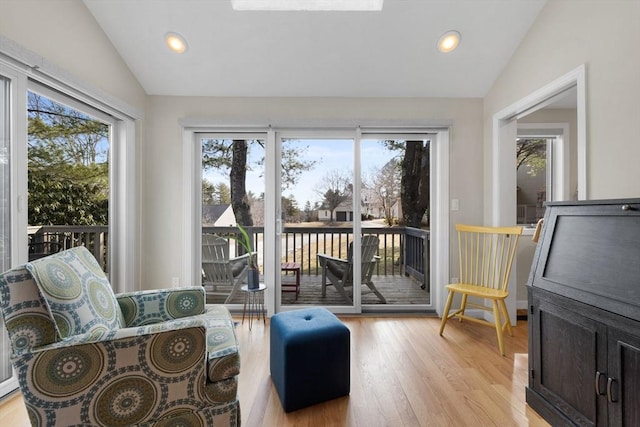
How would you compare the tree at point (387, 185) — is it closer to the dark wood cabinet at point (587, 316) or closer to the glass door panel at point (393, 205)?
the glass door panel at point (393, 205)

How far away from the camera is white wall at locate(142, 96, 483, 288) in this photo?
3143 millimetres

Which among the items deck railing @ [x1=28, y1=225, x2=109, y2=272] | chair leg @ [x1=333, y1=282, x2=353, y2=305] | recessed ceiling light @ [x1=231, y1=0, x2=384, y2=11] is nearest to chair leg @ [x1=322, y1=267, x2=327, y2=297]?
chair leg @ [x1=333, y1=282, x2=353, y2=305]

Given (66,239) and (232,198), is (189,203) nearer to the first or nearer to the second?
(232,198)

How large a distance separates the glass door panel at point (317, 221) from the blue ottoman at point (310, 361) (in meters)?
1.42

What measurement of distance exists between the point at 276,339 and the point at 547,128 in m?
3.68

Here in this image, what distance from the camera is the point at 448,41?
104 inches

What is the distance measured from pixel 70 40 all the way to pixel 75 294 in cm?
193

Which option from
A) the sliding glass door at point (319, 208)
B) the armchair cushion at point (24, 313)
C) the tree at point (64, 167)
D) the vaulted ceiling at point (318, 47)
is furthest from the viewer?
the sliding glass door at point (319, 208)

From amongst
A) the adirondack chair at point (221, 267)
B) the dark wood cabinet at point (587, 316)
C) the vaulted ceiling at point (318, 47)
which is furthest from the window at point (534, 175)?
the adirondack chair at point (221, 267)

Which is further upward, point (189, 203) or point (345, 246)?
point (189, 203)

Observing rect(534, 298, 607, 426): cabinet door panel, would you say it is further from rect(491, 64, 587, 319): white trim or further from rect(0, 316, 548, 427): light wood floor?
rect(491, 64, 587, 319): white trim

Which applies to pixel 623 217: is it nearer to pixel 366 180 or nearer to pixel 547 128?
pixel 366 180

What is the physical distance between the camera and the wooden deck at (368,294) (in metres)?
3.33

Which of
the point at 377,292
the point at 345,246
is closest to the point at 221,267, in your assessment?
the point at 345,246
